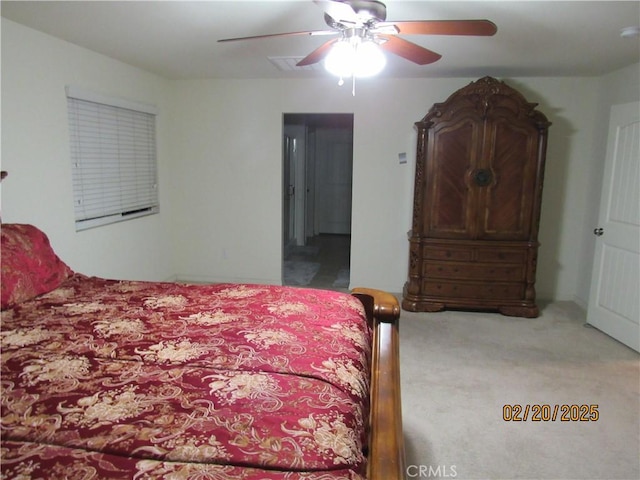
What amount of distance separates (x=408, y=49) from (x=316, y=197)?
6231 millimetres

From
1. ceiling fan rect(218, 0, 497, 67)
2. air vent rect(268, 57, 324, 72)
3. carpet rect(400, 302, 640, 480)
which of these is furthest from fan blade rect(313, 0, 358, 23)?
carpet rect(400, 302, 640, 480)

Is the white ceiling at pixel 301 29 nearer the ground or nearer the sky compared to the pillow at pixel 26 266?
nearer the sky

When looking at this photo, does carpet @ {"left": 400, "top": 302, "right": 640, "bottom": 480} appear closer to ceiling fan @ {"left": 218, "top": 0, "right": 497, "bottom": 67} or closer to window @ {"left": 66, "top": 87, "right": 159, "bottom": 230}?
ceiling fan @ {"left": 218, "top": 0, "right": 497, "bottom": 67}

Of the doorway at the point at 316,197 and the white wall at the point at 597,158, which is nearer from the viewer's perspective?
the white wall at the point at 597,158

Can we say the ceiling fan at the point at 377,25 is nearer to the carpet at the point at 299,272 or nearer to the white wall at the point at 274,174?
the white wall at the point at 274,174

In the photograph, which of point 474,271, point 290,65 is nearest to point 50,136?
point 290,65

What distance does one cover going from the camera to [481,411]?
261 cm

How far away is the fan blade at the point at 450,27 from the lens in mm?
1847

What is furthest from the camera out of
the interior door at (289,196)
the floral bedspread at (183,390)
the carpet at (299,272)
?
the interior door at (289,196)

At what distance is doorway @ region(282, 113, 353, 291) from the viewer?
6125 millimetres

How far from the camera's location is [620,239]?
3660 millimetres

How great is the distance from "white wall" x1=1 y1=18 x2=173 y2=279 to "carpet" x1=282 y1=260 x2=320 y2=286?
74.4 inches

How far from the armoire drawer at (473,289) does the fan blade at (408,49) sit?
2.38 meters
